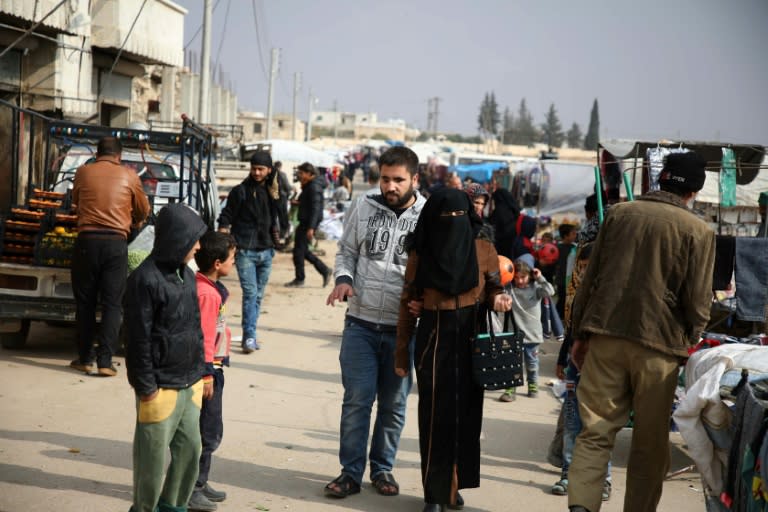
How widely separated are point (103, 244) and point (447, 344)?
4.20 metres

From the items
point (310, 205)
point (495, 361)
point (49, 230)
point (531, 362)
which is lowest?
point (531, 362)

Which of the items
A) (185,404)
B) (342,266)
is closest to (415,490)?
(342,266)

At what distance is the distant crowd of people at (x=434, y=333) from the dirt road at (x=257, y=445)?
289 mm

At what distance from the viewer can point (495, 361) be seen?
5.13 meters

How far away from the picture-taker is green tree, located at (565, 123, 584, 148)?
537 feet

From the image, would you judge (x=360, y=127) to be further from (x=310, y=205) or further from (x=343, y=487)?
(x=343, y=487)

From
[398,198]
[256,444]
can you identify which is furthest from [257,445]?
[398,198]

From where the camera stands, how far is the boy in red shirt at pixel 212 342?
499 centimetres

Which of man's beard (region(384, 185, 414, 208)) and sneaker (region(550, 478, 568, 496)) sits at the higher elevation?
man's beard (region(384, 185, 414, 208))

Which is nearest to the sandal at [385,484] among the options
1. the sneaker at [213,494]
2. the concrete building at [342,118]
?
the sneaker at [213,494]

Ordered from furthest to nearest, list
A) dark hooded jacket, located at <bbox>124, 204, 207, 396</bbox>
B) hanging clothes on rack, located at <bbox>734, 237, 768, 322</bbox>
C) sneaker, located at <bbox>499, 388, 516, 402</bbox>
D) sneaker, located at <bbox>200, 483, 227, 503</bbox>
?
sneaker, located at <bbox>499, 388, 516, 402</bbox> → hanging clothes on rack, located at <bbox>734, 237, 768, 322</bbox> → sneaker, located at <bbox>200, 483, 227, 503</bbox> → dark hooded jacket, located at <bbox>124, 204, 207, 396</bbox>

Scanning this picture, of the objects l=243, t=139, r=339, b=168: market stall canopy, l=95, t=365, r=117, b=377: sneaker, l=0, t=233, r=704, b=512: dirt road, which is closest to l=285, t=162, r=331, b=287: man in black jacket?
l=0, t=233, r=704, b=512: dirt road

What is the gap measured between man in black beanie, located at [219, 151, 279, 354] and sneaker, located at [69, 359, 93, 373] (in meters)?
1.97

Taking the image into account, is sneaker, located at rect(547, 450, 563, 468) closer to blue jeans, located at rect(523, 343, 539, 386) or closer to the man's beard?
the man's beard
